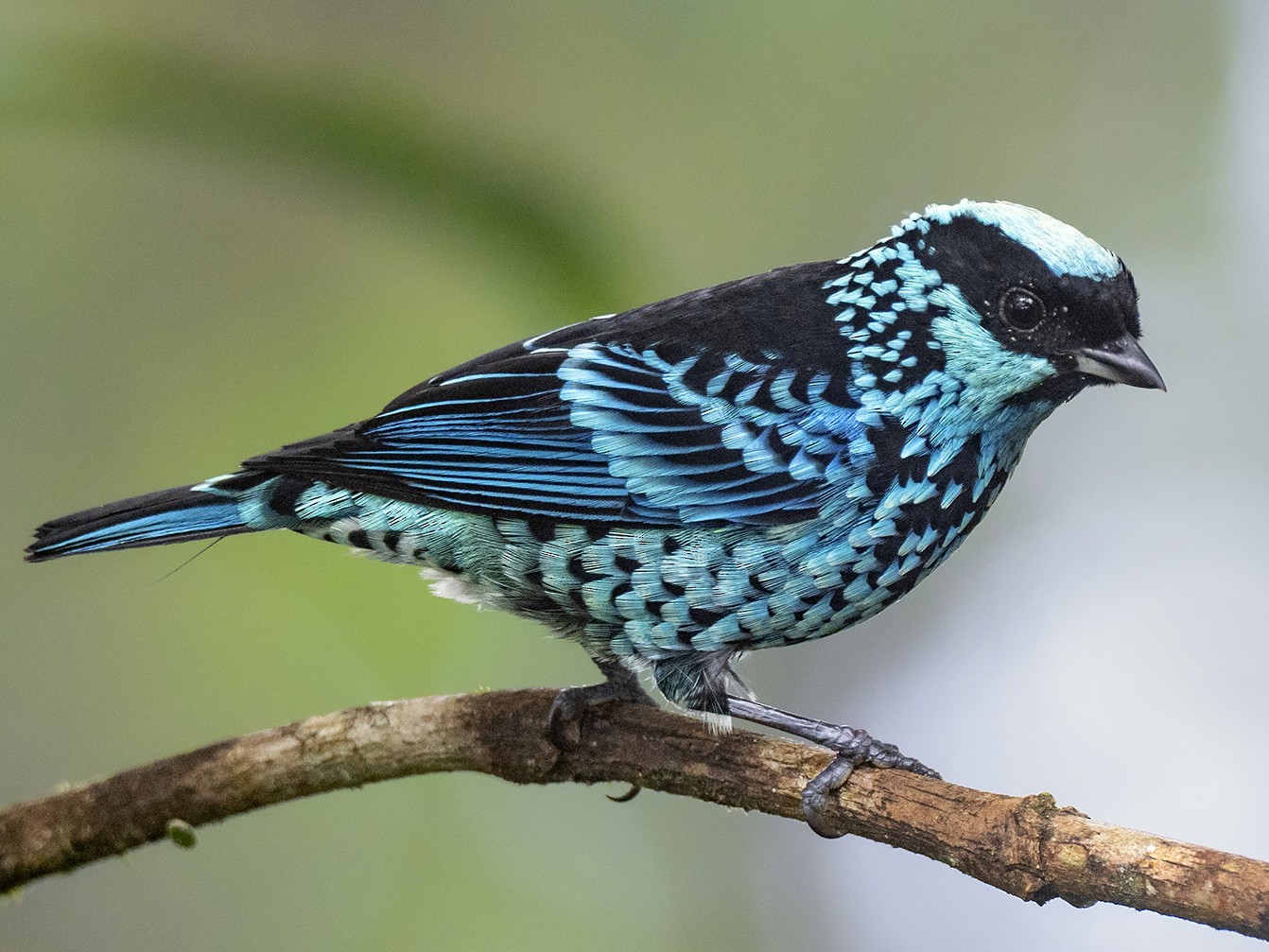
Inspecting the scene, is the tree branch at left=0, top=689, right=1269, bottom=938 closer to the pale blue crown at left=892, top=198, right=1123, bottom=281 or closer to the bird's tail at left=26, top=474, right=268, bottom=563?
the bird's tail at left=26, top=474, right=268, bottom=563

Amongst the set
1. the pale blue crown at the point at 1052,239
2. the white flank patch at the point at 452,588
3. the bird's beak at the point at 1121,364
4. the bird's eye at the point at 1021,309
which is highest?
the pale blue crown at the point at 1052,239

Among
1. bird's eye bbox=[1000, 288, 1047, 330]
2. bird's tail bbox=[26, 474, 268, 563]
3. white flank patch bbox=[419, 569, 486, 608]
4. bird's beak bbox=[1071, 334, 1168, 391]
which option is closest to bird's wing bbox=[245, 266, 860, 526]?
bird's tail bbox=[26, 474, 268, 563]

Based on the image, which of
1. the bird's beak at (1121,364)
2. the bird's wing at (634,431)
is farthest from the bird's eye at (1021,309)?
the bird's wing at (634,431)

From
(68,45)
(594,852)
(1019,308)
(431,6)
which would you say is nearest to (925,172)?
(431,6)

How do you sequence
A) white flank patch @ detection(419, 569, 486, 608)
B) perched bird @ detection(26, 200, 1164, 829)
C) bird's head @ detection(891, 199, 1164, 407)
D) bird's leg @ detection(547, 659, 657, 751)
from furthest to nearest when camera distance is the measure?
white flank patch @ detection(419, 569, 486, 608) < bird's leg @ detection(547, 659, 657, 751) < perched bird @ detection(26, 200, 1164, 829) < bird's head @ detection(891, 199, 1164, 407)

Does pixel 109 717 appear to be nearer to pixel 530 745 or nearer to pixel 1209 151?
pixel 530 745

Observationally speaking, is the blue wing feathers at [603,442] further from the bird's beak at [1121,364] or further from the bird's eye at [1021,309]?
the bird's beak at [1121,364]
